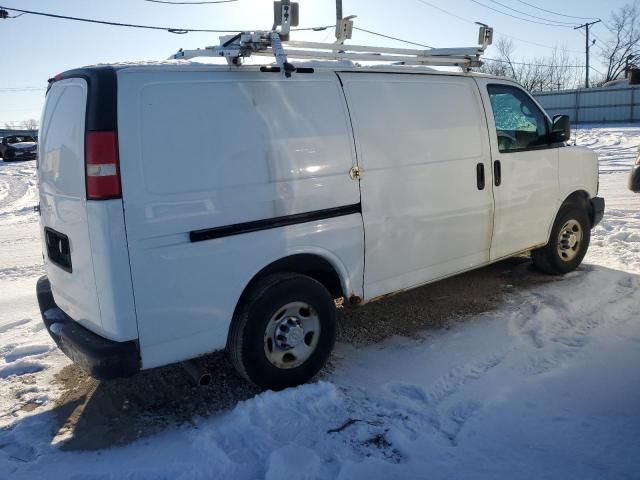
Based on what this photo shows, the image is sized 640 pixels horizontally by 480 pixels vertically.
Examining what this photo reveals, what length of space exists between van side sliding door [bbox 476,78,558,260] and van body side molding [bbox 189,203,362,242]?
183cm

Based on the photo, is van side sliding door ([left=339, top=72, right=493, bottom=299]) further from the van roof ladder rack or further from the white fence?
the white fence

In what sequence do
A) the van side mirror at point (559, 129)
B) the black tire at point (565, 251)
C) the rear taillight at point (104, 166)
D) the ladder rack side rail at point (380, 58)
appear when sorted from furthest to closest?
the black tire at point (565, 251), the van side mirror at point (559, 129), the ladder rack side rail at point (380, 58), the rear taillight at point (104, 166)

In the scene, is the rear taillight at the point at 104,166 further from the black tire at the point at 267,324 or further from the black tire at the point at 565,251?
the black tire at the point at 565,251

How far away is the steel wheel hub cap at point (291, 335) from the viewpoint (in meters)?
3.66

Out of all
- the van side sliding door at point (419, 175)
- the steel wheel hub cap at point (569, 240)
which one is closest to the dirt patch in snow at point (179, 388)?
the van side sliding door at point (419, 175)

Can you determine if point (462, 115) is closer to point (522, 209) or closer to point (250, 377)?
point (522, 209)

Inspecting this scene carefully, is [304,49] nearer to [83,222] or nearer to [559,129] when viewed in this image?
[83,222]

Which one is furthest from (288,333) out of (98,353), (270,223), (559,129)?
(559,129)

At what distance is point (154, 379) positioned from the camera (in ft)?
13.3

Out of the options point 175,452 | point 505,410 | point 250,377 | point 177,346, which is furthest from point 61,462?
point 505,410

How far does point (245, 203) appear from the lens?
3.39 metres

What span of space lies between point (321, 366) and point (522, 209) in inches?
106

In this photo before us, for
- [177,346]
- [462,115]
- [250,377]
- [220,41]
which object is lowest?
[250,377]

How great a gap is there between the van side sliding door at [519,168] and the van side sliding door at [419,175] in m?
0.19
